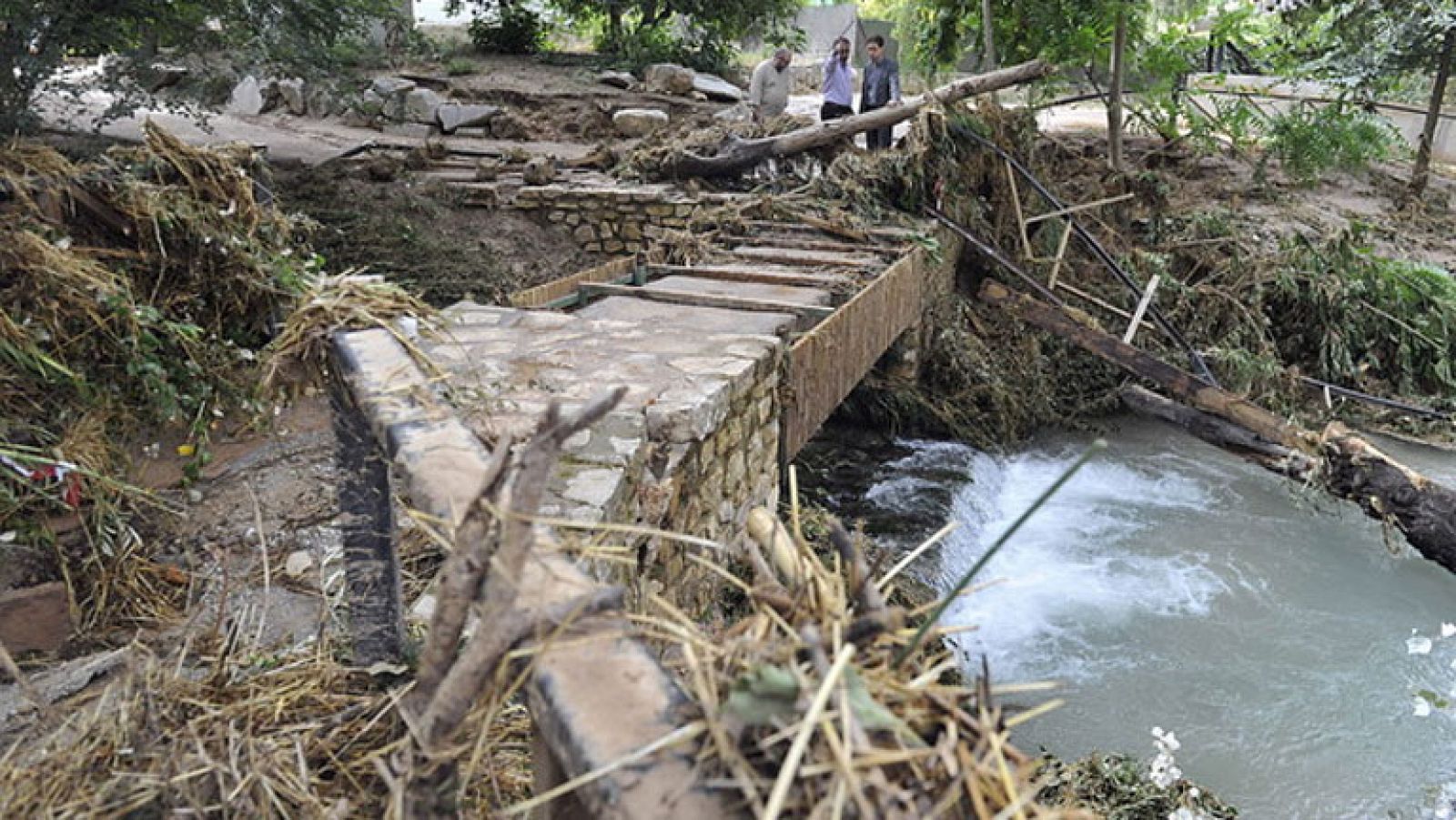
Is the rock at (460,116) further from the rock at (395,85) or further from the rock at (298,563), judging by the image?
the rock at (298,563)

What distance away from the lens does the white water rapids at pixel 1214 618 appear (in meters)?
5.48

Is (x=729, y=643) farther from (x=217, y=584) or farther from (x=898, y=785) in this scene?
(x=217, y=584)

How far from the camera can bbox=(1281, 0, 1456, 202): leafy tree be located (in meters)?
11.5

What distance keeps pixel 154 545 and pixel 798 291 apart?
3.49 m

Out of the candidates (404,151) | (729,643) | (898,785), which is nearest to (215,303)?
(729,643)

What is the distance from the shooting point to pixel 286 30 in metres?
7.80

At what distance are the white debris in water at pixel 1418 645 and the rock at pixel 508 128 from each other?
34.3 ft

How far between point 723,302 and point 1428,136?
1239 cm

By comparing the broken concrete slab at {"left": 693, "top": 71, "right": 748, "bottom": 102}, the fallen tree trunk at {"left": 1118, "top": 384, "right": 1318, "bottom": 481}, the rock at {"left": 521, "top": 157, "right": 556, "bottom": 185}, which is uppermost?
the broken concrete slab at {"left": 693, "top": 71, "right": 748, "bottom": 102}

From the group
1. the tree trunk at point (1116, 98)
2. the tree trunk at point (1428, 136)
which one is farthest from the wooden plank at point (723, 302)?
the tree trunk at point (1428, 136)

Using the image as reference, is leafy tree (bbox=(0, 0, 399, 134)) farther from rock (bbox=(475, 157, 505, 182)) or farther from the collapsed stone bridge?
the collapsed stone bridge

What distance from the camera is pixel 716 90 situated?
14234 millimetres

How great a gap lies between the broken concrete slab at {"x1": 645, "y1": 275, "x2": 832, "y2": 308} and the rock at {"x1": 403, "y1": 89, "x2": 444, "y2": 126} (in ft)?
25.8

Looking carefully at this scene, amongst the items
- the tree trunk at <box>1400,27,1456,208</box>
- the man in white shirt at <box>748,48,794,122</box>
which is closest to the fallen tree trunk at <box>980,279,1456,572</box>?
the man in white shirt at <box>748,48,794,122</box>
